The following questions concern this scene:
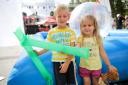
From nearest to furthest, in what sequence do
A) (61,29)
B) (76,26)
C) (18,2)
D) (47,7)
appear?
(61,29) → (76,26) → (18,2) → (47,7)

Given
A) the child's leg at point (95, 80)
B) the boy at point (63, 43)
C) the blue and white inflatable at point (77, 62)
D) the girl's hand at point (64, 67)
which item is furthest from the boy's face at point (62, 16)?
the child's leg at point (95, 80)

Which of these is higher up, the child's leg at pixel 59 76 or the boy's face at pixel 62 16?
the boy's face at pixel 62 16

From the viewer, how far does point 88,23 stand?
2.79 metres

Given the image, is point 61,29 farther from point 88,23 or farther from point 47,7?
point 47,7

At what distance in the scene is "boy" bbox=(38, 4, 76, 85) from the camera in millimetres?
2631

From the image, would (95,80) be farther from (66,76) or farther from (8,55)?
(8,55)

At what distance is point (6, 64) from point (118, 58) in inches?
91.3

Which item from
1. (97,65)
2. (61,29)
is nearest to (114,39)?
(97,65)

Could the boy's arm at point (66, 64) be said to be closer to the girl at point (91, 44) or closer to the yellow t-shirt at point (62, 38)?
the yellow t-shirt at point (62, 38)

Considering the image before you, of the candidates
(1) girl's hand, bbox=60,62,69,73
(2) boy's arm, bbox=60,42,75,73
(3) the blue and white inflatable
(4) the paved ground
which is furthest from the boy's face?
(4) the paved ground

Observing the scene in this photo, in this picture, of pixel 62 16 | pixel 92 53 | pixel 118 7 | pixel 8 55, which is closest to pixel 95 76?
pixel 92 53

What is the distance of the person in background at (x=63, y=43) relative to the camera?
8.63 feet

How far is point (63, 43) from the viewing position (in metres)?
2.67

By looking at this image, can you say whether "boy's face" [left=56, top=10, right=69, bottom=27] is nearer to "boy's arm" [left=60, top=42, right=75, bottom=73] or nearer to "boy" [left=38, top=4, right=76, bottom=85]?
"boy" [left=38, top=4, right=76, bottom=85]
